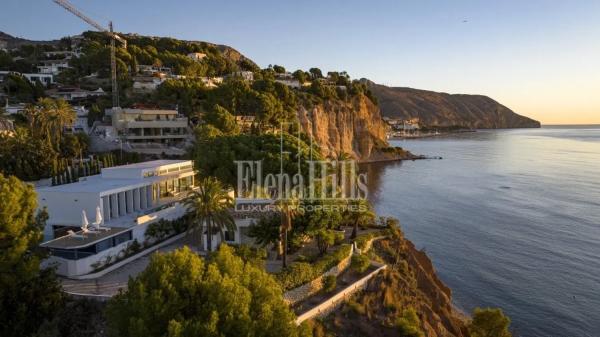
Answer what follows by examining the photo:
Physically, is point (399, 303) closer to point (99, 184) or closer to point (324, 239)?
point (324, 239)

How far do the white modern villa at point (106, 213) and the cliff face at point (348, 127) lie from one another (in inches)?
2257

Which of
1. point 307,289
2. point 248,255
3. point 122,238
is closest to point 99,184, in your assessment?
point 122,238

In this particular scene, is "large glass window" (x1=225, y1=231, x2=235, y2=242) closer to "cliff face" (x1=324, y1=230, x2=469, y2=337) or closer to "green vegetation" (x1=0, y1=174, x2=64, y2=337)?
"cliff face" (x1=324, y1=230, x2=469, y2=337)

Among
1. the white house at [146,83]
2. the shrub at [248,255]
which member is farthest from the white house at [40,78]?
the shrub at [248,255]

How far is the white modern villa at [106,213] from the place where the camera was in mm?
22594

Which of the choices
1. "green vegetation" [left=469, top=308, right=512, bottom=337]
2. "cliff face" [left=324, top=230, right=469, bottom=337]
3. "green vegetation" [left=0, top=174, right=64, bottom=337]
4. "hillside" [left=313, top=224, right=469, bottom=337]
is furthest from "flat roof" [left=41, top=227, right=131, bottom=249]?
"green vegetation" [left=469, top=308, right=512, bottom=337]

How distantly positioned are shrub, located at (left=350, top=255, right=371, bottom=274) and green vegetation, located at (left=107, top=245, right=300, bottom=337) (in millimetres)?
11827

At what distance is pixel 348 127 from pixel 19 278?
9636 cm

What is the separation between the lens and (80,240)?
23297 millimetres

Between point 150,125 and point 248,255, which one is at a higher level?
point 150,125

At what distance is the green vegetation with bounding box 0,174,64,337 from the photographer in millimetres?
17312

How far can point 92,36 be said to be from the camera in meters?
128

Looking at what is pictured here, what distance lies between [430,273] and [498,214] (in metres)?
27.0

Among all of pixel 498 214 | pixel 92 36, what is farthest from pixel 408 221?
pixel 92 36
